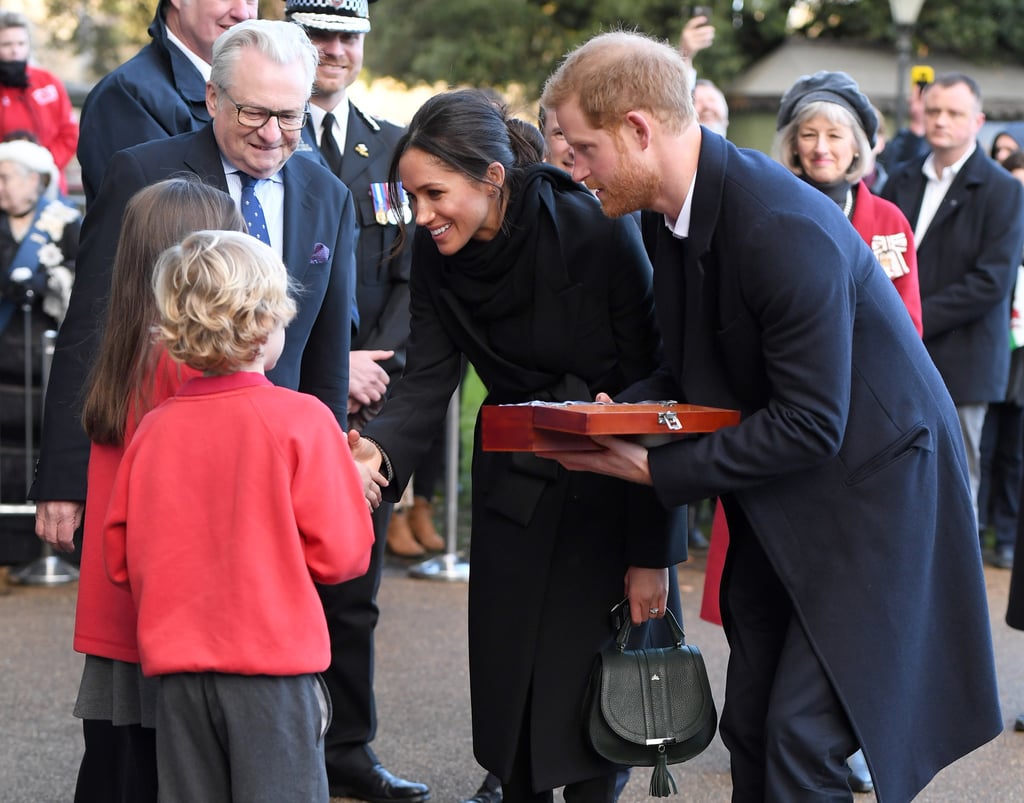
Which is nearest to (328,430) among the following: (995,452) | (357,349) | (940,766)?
(940,766)

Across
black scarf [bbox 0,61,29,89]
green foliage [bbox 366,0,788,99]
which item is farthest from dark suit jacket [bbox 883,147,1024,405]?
green foliage [bbox 366,0,788,99]

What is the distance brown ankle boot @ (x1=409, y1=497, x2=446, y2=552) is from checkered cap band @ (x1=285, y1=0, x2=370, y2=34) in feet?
12.6

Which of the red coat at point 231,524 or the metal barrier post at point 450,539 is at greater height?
the red coat at point 231,524

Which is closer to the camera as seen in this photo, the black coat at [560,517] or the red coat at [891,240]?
the black coat at [560,517]

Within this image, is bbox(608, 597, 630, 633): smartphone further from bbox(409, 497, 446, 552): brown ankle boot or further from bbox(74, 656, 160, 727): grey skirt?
bbox(409, 497, 446, 552): brown ankle boot

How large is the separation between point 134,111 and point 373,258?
98 centimetres

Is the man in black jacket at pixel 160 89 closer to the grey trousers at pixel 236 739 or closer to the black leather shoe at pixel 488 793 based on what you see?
the grey trousers at pixel 236 739

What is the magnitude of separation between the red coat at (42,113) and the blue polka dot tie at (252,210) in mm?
5984

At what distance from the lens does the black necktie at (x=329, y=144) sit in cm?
470

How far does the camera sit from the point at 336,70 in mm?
4613

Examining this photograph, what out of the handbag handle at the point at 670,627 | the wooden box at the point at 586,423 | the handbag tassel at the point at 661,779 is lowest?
the handbag tassel at the point at 661,779

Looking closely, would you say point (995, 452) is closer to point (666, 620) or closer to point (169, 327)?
point (666, 620)

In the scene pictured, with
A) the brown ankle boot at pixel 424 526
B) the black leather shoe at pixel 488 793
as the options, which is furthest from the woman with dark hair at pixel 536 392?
the brown ankle boot at pixel 424 526

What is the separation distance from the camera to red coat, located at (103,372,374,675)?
2887 millimetres
